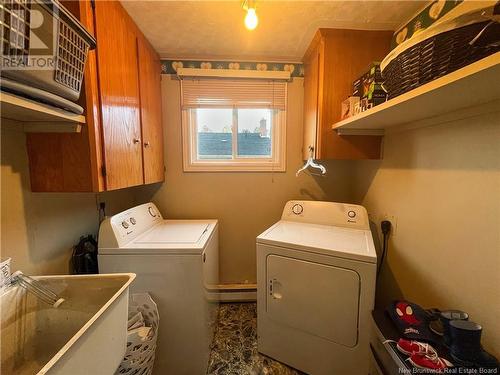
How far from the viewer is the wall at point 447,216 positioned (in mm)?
930

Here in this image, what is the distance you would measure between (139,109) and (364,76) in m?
1.57

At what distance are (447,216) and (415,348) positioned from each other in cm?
68

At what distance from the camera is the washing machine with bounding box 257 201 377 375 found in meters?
1.27

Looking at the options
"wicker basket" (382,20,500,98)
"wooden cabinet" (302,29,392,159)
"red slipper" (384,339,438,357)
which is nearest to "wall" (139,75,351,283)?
"wooden cabinet" (302,29,392,159)

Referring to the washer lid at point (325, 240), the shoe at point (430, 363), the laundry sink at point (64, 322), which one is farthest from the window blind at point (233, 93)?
the shoe at point (430, 363)

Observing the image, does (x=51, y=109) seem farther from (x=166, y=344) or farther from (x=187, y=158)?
(x=166, y=344)

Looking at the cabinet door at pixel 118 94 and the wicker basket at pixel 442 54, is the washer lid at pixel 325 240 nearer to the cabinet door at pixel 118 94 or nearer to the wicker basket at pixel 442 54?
the wicker basket at pixel 442 54

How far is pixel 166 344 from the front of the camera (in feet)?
4.65

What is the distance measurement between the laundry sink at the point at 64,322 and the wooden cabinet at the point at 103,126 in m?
0.47

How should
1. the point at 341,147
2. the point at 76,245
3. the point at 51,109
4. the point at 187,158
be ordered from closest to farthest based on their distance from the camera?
the point at 51,109, the point at 76,245, the point at 341,147, the point at 187,158

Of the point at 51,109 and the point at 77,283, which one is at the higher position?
the point at 51,109

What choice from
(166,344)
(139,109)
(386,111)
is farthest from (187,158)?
(386,111)

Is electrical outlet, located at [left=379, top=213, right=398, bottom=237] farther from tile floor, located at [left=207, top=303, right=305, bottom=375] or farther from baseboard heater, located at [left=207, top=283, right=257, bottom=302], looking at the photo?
baseboard heater, located at [left=207, top=283, right=257, bottom=302]

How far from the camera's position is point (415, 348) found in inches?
35.3
